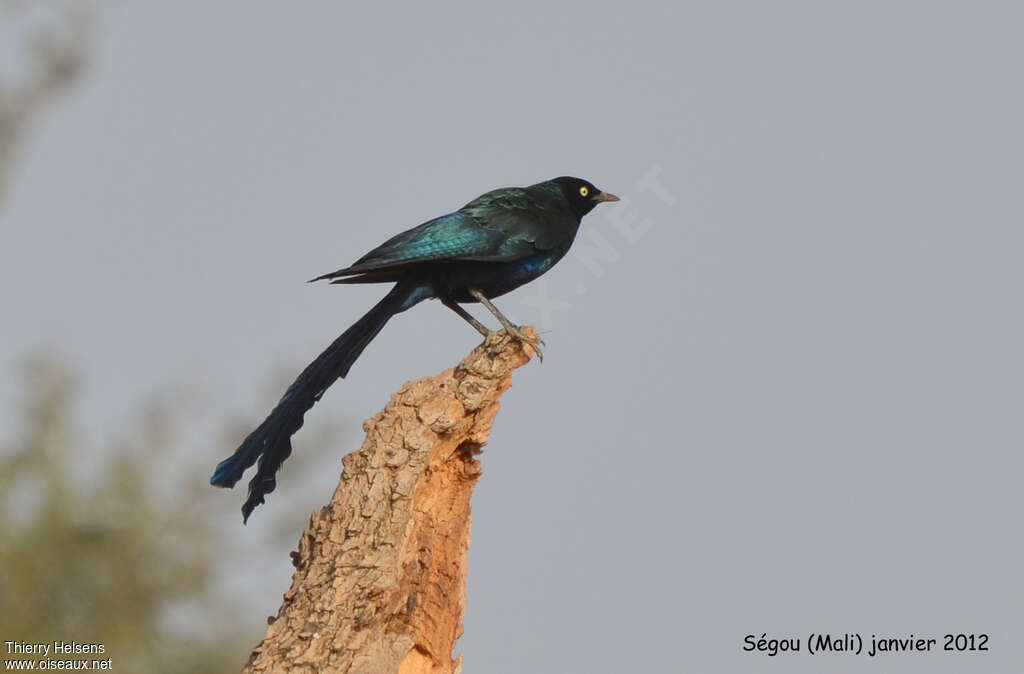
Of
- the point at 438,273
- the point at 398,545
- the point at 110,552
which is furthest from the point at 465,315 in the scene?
the point at 110,552

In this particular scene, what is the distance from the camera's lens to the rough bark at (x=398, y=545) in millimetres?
6309

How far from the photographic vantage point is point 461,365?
7.18 metres

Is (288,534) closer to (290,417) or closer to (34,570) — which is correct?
(34,570)

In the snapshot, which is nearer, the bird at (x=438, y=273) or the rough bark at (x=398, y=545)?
the rough bark at (x=398, y=545)

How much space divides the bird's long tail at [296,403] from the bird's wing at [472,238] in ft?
1.15

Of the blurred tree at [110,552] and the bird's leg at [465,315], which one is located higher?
the blurred tree at [110,552]

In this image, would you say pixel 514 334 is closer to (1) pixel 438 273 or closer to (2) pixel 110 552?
(1) pixel 438 273

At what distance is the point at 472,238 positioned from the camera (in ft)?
27.6

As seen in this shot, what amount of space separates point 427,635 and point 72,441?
53.9ft

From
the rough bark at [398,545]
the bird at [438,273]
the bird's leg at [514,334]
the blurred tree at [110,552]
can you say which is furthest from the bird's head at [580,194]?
the blurred tree at [110,552]

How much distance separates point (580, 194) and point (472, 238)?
5.70 ft

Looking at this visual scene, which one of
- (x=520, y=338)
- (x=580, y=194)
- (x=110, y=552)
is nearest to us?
(x=520, y=338)

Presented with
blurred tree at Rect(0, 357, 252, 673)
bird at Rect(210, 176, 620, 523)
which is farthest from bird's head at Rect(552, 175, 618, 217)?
blurred tree at Rect(0, 357, 252, 673)

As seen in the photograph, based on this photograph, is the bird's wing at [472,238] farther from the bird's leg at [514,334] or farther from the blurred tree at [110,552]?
the blurred tree at [110,552]
